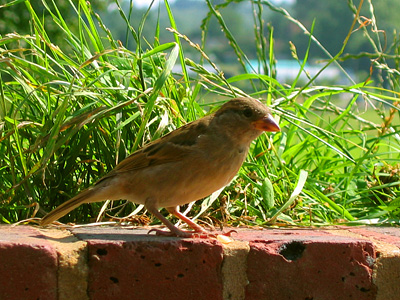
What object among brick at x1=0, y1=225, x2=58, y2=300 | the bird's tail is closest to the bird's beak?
the bird's tail

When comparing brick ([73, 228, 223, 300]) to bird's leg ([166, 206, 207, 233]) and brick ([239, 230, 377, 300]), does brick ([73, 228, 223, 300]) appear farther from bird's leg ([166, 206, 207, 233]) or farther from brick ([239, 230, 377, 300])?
bird's leg ([166, 206, 207, 233])

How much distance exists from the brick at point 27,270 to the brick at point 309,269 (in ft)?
2.49

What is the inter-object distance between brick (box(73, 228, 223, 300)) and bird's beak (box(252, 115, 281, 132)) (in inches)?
27.6

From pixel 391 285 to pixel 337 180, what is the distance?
1345 millimetres

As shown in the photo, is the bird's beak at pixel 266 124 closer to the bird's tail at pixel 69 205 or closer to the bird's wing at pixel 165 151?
the bird's wing at pixel 165 151

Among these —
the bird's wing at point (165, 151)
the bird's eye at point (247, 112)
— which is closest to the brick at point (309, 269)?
the bird's wing at point (165, 151)

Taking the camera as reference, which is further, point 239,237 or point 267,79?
point 267,79

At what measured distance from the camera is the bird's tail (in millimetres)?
2844

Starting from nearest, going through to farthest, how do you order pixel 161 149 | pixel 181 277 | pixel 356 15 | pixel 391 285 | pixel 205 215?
1. pixel 181 277
2. pixel 391 285
3. pixel 161 149
4. pixel 205 215
5. pixel 356 15

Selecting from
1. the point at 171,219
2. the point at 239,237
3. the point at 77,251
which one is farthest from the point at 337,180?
the point at 77,251

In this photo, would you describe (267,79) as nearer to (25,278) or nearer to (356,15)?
(356,15)

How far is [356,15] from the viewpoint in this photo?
3.77 meters

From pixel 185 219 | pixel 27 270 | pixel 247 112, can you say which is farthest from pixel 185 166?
pixel 27 270

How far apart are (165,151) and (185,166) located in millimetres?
146
